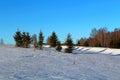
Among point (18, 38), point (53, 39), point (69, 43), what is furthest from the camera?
point (53, 39)

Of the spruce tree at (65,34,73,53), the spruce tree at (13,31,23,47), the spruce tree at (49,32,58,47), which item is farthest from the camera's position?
the spruce tree at (49,32,58,47)

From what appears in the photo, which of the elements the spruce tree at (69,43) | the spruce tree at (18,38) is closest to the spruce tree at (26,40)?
the spruce tree at (18,38)

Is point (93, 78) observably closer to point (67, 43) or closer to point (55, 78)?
point (55, 78)

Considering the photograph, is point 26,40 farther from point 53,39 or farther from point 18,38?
point 53,39

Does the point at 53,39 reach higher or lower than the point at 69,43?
higher

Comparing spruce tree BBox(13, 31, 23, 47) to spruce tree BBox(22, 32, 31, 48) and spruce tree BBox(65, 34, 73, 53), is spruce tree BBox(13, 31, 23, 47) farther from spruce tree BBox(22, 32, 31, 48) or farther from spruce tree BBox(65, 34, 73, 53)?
spruce tree BBox(65, 34, 73, 53)

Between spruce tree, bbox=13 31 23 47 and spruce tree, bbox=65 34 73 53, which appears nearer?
spruce tree, bbox=65 34 73 53

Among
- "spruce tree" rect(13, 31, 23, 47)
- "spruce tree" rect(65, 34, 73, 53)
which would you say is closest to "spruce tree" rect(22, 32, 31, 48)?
"spruce tree" rect(13, 31, 23, 47)

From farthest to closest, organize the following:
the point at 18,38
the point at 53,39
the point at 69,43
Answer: the point at 53,39 < the point at 18,38 < the point at 69,43

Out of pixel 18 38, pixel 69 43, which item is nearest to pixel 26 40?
pixel 18 38

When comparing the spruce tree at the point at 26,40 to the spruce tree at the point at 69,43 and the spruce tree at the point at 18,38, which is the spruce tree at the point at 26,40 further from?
the spruce tree at the point at 69,43

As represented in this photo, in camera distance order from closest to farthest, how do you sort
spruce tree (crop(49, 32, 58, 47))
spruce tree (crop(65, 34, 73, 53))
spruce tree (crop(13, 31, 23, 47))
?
spruce tree (crop(65, 34, 73, 53)) < spruce tree (crop(13, 31, 23, 47)) < spruce tree (crop(49, 32, 58, 47))

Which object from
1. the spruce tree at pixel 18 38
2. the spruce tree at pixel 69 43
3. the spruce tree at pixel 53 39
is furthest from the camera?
the spruce tree at pixel 53 39

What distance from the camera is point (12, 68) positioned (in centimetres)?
1942
